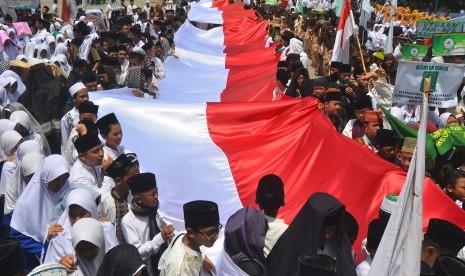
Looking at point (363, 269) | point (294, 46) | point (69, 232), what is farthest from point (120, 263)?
point (294, 46)

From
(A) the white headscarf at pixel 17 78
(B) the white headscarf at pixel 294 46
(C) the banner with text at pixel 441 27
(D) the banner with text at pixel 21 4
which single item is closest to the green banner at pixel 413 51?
(C) the banner with text at pixel 441 27

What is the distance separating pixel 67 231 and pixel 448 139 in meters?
3.60

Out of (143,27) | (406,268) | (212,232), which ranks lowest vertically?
(143,27)

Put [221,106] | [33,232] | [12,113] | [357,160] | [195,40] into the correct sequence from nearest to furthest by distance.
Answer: [33,232] → [357,160] → [12,113] → [221,106] → [195,40]

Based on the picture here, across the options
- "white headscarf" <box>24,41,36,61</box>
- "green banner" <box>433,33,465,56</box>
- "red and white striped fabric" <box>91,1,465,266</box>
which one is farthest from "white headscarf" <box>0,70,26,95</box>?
"green banner" <box>433,33,465,56</box>

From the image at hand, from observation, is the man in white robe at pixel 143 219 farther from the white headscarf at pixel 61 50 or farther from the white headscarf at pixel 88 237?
the white headscarf at pixel 61 50

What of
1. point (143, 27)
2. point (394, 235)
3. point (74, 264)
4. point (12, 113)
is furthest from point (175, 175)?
point (143, 27)

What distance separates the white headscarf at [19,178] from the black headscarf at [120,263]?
2.13m

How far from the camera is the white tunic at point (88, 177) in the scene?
4902mm

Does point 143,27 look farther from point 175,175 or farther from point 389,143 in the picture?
point 389,143

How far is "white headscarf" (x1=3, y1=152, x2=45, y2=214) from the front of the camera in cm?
510

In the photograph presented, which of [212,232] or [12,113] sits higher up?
[212,232]

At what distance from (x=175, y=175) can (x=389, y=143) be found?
2375 millimetres

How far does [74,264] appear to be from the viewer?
368cm
